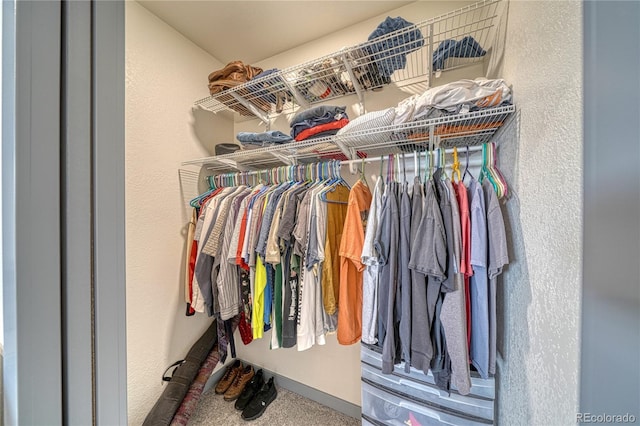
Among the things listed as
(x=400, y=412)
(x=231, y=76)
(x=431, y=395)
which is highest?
(x=231, y=76)

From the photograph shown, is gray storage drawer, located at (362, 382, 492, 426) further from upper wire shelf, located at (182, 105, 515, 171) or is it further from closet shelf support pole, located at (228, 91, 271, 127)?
closet shelf support pole, located at (228, 91, 271, 127)

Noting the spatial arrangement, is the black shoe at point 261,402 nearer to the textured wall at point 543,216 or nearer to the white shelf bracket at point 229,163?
the textured wall at point 543,216

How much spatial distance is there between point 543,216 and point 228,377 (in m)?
2.05

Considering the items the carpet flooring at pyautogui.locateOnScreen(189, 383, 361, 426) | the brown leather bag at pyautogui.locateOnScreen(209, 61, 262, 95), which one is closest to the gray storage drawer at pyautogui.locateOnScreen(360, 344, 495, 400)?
the carpet flooring at pyautogui.locateOnScreen(189, 383, 361, 426)

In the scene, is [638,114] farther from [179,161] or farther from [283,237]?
[179,161]

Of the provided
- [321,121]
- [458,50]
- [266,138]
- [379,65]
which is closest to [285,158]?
[266,138]

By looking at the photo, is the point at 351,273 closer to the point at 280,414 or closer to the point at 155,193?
the point at 280,414

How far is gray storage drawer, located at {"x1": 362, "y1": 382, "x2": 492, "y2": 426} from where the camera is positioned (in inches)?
33.9

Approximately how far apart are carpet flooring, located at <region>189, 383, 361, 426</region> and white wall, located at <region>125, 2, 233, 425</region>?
0.32 metres

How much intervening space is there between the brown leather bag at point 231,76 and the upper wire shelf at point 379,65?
40 mm

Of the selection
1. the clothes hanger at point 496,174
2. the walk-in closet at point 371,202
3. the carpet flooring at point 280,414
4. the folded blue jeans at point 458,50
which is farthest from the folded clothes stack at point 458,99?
the carpet flooring at point 280,414

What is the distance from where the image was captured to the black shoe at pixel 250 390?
4.66ft

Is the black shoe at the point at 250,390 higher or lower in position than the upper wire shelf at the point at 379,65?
lower

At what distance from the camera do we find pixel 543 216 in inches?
22.3
